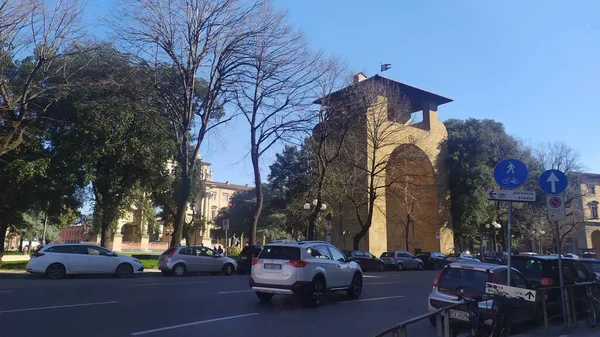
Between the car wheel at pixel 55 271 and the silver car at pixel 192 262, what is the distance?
456 cm

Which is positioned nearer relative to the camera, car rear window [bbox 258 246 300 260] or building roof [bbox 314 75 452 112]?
car rear window [bbox 258 246 300 260]

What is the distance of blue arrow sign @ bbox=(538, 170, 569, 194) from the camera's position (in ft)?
31.3

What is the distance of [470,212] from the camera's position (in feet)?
168

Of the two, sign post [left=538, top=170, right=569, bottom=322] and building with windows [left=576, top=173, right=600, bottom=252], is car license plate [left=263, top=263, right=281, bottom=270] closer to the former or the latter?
sign post [left=538, top=170, right=569, bottom=322]

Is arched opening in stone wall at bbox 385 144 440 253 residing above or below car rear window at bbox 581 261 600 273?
above

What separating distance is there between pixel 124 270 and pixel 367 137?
22.7m

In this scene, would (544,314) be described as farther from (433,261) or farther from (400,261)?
(433,261)

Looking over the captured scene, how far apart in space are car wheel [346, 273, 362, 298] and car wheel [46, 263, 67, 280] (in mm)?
12910

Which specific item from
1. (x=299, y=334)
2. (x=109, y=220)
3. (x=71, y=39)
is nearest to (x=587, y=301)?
(x=299, y=334)

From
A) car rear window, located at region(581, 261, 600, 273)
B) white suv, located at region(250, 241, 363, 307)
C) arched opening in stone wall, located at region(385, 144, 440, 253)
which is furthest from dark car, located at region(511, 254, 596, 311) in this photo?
arched opening in stone wall, located at region(385, 144, 440, 253)

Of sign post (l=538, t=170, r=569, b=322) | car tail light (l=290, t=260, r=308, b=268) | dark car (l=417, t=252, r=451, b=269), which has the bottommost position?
dark car (l=417, t=252, r=451, b=269)

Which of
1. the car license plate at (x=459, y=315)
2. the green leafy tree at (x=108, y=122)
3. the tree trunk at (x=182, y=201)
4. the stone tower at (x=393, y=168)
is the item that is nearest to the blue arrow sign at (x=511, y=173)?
the car license plate at (x=459, y=315)

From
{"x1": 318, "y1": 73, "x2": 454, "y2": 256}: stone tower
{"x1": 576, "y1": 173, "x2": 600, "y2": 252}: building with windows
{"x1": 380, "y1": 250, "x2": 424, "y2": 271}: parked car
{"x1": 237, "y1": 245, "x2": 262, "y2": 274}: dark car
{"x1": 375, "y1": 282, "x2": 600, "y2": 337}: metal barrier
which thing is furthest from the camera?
{"x1": 576, "y1": 173, "x2": 600, "y2": 252}: building with windows

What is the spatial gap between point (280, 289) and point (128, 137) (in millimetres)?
19566
